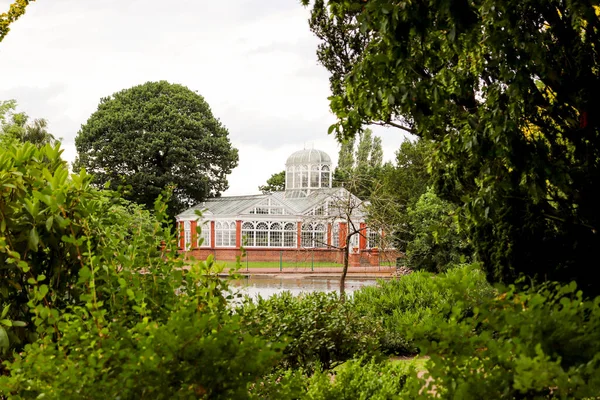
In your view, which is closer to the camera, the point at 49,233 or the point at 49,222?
the point at 49,222

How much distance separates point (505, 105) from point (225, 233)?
3593cm

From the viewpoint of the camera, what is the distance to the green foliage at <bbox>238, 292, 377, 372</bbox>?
641cm

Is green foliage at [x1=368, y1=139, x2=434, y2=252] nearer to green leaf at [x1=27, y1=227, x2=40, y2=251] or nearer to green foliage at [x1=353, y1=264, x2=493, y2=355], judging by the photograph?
green foliage at [x1=353, y1=264, x2=493, y2=355]

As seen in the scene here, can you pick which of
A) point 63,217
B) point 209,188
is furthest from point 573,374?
point 209,188

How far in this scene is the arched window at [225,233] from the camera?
40750 mm

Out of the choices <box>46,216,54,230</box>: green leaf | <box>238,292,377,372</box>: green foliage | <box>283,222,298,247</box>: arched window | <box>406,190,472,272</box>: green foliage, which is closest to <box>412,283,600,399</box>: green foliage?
<box>46,216,54,230</box>: green leaf

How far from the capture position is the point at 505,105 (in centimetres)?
589

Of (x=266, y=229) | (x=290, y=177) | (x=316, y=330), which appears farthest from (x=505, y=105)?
(x=290, y=177)

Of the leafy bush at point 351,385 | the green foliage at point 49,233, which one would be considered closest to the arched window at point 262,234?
the leafy bush at point 351,385

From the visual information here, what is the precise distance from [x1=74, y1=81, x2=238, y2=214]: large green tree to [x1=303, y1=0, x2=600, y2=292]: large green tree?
33.6m

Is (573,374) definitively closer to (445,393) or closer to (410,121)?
(445,393)

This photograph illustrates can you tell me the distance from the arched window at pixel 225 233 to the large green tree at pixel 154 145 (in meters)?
3.24

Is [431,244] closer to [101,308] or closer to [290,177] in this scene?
[101,308]

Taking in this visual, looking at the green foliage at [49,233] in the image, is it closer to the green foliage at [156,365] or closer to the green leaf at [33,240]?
the green leaf at [33,240]
